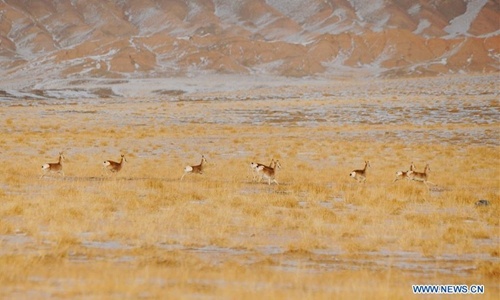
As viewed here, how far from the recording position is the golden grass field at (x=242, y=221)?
9.21m

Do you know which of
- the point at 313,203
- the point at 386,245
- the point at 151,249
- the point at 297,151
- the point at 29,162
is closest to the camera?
the point at 151,249

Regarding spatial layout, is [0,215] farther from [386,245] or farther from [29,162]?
[29,162]

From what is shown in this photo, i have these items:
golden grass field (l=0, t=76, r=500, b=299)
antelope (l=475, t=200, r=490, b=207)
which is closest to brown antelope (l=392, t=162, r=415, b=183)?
golden grass field (l=0, t=76, r=500, b=299)

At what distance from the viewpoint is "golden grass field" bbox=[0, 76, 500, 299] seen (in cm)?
921

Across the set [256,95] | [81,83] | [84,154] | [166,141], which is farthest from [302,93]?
[81,83]

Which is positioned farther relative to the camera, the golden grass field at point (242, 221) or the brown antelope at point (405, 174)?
the brown antelope at point (405, 174)

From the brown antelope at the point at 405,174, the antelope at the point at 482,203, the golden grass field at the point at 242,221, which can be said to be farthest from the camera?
the brown antelope at the point at 405,174

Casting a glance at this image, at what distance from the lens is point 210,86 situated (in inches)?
5108

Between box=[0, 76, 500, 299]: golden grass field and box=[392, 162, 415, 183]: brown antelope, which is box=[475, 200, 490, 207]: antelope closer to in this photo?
box=[0, 76, 500, 299]: golden grass field

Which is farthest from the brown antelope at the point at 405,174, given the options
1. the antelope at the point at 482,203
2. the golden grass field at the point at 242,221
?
the antelope at the point at 482,203

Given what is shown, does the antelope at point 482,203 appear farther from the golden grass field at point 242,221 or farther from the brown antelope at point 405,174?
the brown antelope at point 405,174

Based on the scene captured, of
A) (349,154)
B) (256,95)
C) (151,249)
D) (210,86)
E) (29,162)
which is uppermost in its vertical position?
(210,86)

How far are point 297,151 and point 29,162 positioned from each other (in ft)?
41.1

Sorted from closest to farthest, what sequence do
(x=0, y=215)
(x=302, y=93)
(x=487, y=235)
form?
(x=487, y=235)
(x=0, y=215)
(x=302, y=93)
